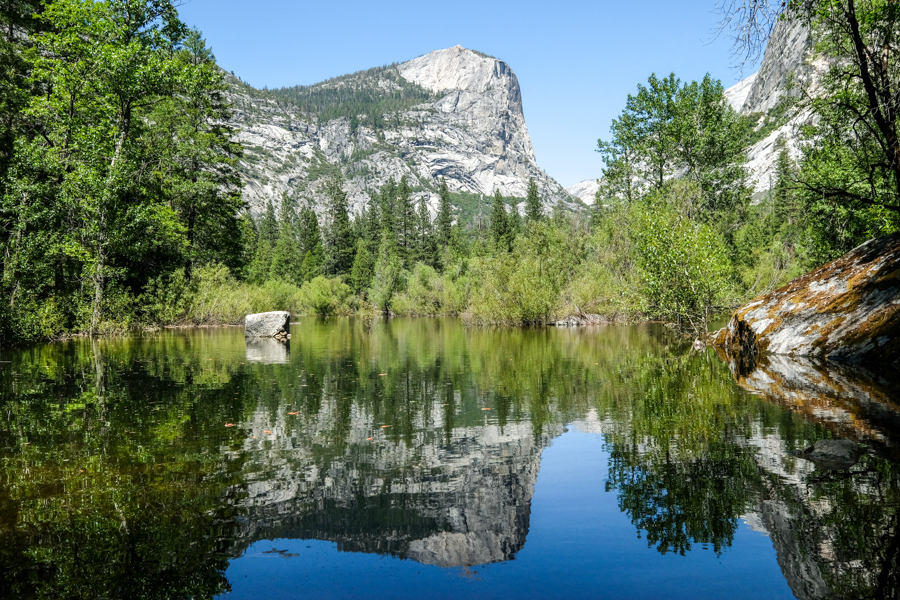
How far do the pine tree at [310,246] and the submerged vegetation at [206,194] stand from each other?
32727 millimetres

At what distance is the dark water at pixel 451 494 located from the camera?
116 inches

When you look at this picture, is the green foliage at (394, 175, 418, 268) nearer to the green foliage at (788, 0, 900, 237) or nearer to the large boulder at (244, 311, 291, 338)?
the large boulder at (244, 311, 291, 338)

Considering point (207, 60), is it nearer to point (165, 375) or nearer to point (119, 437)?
point (165, 375)

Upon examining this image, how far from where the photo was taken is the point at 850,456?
4.66 meters

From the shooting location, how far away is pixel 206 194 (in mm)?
33562

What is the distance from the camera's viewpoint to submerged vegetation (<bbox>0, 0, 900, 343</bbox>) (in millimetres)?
17203

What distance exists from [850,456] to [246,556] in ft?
15.8

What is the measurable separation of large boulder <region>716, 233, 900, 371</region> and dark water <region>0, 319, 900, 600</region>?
223 cm

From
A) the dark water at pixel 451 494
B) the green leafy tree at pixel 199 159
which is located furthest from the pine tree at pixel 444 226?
the dark water at pixel 451 494

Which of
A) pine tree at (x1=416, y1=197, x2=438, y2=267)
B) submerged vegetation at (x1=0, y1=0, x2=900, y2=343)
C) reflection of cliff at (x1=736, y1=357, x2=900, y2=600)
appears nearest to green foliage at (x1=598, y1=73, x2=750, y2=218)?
submerged vegetation at (x1=0, y1=0, x2=900, y2=343)

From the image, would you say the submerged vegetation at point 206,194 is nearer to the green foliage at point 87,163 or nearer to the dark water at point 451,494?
the green foliage at point 87,163

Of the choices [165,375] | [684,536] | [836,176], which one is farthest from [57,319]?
[836,176]

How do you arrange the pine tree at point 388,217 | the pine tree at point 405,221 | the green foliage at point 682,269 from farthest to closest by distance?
the pine tree at point 405,221 < the pine tree at point 388,217 < the green foliage at point 682,269

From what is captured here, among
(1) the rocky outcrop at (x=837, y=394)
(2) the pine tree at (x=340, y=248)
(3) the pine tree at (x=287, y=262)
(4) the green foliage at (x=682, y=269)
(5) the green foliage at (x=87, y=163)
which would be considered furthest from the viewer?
(2) the pine tree at (x=340, y=248)
